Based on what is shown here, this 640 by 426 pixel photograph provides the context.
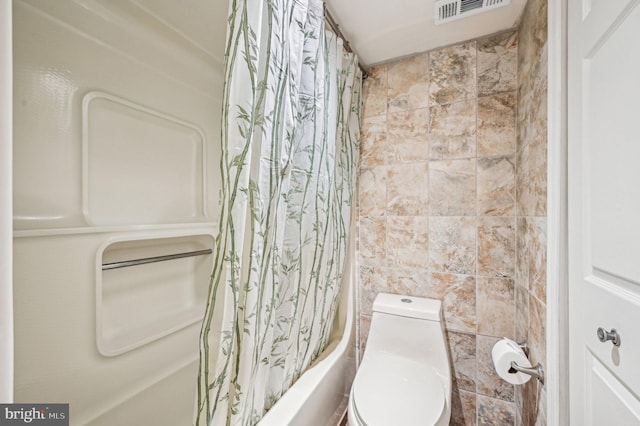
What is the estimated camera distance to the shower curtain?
76 centimetres

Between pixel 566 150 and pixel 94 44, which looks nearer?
pixel 566 150

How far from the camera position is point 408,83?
1.58 m

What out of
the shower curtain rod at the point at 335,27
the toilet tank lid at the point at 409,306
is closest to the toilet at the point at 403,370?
the toilet tank lid at the point at 409,306

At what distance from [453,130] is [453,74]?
1.05 ft

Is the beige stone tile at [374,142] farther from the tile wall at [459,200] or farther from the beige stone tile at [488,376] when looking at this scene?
the beige stone tile at [488,376]

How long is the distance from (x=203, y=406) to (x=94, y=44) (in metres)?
1.31

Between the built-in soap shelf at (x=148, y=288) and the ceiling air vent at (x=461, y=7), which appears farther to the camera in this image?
the ceiling air vent at (x=461, y=7)

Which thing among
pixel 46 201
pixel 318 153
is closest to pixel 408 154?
pixel 318 153

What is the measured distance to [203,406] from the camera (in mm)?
758

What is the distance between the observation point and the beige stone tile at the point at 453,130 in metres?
1.43

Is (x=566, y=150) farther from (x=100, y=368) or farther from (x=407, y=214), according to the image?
(x=100, y=368)

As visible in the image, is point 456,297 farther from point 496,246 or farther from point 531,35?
point 531,35

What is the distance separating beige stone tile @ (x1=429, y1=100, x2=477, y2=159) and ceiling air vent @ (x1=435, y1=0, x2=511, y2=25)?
408 mm

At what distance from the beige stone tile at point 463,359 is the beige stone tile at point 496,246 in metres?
0.38
